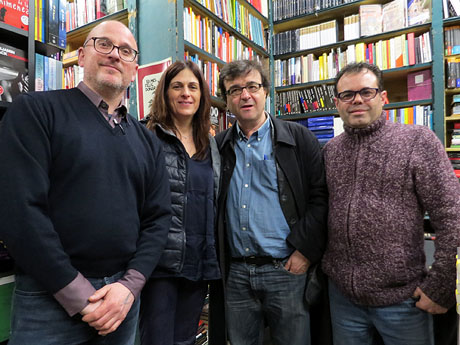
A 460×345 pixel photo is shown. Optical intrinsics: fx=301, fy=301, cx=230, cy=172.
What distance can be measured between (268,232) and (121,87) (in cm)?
82

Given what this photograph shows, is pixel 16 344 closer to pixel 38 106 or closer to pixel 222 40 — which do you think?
pixel 38 106

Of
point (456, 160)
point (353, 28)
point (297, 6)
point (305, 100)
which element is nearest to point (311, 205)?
point (456, 160)

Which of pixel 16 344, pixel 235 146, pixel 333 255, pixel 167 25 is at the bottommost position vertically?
pixel 16 344

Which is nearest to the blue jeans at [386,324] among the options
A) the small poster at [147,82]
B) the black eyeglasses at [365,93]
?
the black eyeglasses at [365,93]

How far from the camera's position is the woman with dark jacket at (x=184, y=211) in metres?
1.13

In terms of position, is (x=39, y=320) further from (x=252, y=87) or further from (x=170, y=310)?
(x=252, y=87)

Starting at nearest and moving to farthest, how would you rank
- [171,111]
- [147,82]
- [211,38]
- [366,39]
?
[171,111] < [147,82] < [211,38] < [366,39]

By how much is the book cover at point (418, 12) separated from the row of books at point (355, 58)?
12 cm

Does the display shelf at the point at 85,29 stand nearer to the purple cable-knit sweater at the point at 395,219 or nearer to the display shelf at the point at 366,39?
the display shelf at the point at 366,39

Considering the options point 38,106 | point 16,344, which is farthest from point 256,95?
point 16,344

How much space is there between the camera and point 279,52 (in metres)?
3.48

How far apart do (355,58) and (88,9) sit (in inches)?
104

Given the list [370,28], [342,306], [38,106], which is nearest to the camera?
[38,106]

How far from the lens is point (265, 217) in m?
1.31
